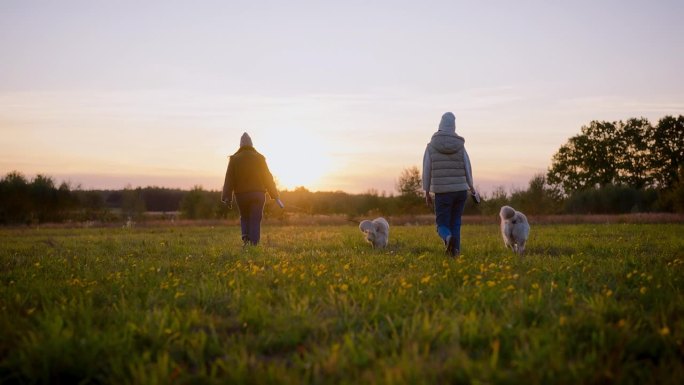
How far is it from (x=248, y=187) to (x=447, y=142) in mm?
4913

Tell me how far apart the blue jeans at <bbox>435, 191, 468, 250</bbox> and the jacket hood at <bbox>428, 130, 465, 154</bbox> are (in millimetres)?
848

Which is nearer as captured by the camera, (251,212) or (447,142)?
(447,142)

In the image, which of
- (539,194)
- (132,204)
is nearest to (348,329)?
(539,194)

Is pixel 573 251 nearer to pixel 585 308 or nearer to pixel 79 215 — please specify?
pixel 585 308

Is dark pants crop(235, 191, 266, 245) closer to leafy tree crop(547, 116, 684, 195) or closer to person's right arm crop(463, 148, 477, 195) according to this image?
person's right arm crop(463, 148, 477, 195)

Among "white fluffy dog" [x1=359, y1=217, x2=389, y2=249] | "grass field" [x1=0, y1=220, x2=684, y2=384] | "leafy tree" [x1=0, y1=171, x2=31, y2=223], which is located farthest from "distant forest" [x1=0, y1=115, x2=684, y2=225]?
"grass field" [x1=0, y1=220, x2=684, y2=384]

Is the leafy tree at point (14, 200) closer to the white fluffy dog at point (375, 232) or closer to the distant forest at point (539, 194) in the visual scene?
the distant forest at point (539, 194)

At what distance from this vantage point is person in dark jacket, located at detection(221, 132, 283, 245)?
11859 millimetres

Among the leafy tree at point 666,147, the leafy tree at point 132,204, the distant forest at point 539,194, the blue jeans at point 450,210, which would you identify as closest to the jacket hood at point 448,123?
the blue jeans at point 450,210

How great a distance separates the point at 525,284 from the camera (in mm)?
5621

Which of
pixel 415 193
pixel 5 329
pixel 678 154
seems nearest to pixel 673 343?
pixel 5 329

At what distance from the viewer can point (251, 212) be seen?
1197 cm

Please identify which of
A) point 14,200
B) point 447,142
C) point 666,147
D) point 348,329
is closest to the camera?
point 348,329

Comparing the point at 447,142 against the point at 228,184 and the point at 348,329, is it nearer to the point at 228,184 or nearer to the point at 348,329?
the point at 228,184
